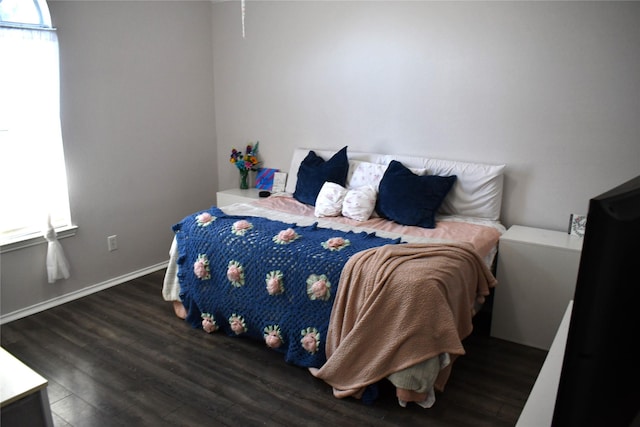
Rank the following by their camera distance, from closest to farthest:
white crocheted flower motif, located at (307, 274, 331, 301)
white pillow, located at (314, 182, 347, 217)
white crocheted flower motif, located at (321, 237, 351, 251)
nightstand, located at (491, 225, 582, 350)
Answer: white crocheted flower motif, located at (307, 274, 331, 301), white crocheted flower motif, located at (321, 237, 351, 251), nightstand, located at (491, 225, 582, 350), white pillow, located at (314, 182, 347, 217)

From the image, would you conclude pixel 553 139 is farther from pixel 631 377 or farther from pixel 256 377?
pixel 631 377

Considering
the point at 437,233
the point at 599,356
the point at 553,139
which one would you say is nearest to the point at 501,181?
the point at 553,139

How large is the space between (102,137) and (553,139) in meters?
3.28

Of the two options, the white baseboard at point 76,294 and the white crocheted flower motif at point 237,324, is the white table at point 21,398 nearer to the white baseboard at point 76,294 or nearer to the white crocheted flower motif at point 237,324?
the white crocheted flower motif at point 237,324

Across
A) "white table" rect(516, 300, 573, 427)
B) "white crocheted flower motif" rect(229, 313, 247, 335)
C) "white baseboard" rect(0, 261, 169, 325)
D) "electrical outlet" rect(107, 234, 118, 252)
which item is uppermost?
"white table" rect(516, 300, 573, 427)

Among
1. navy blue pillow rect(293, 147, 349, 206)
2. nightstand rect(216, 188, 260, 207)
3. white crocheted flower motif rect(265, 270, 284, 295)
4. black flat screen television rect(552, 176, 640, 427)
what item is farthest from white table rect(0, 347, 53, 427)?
nightstand rect(216, 188, 260, 207)

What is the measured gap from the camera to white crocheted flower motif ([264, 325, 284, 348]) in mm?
2682

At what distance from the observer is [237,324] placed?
285cm

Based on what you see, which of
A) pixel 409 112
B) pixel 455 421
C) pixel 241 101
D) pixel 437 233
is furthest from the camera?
pixel 241 101

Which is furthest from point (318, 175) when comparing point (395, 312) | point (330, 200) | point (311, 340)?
point (395, 312)

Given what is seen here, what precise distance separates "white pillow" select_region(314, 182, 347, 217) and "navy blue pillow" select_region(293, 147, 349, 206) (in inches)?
5.6

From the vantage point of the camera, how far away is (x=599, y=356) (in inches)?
22.4

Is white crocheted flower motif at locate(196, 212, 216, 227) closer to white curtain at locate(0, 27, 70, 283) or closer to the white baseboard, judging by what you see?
white curtain at locate(0, 27, 70, 283)

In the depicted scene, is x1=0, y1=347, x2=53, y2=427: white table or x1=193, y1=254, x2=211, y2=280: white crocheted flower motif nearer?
x1=0, y1=347, x2=53, y2=427: white table
